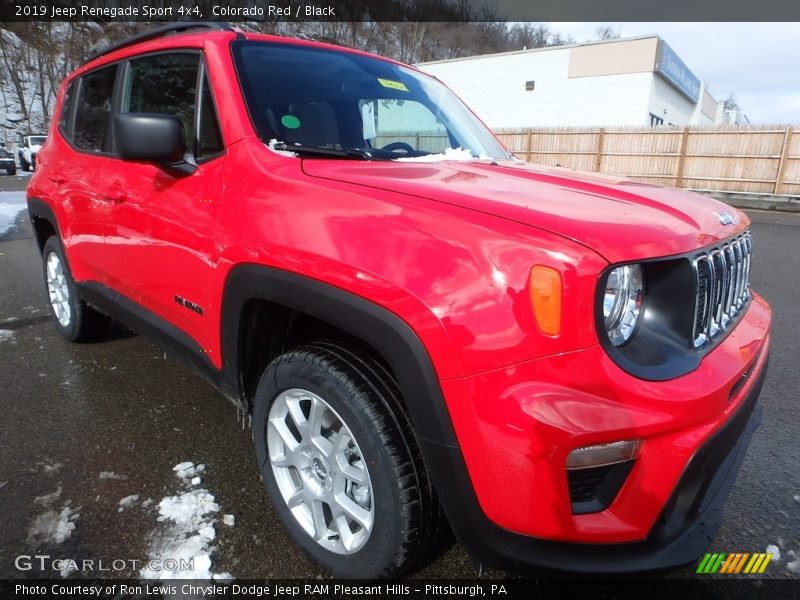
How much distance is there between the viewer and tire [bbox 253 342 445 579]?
146 cm

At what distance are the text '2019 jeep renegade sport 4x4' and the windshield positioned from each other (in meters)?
0.02

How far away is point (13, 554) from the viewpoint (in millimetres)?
1818

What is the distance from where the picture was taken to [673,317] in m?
1.37

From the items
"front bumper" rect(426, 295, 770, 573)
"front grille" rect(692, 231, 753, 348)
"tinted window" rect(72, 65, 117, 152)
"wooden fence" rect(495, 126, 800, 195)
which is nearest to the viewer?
"front bumper" rect(426, 295, 770, 573)

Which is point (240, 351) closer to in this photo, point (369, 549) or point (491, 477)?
point (369, 549)

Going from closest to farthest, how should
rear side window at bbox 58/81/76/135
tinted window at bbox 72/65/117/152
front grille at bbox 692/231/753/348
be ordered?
front grille at bbox 692/231/753/348, tinted window at bbox 72/65/117/152, rear side window at bbox 58/81/76/135

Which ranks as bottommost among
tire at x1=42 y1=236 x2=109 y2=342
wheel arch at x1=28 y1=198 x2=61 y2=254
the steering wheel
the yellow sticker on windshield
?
tire at x1=42 y1=236 x2=109 y2=342

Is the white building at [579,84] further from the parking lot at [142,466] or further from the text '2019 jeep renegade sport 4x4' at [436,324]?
the text '2019 jeep renegade sport 4x4' at [436,324]

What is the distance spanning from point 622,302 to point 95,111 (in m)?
3.21

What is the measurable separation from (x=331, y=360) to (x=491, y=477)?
599 mm

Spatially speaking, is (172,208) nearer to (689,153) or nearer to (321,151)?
(321,151)

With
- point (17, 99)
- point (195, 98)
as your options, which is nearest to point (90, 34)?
point (17, 99)

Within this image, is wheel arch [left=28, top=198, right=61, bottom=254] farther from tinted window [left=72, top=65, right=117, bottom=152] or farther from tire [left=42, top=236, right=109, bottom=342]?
tinted window [left=72, top=65, right=117, bottom=152]

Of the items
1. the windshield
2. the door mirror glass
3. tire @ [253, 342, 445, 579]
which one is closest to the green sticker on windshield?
the windshield
